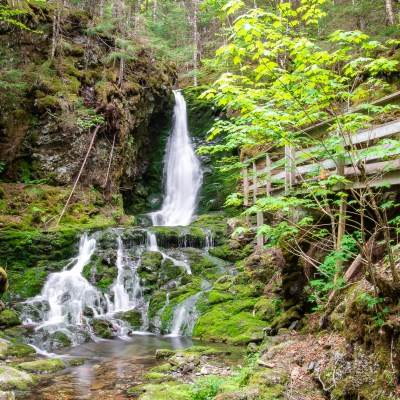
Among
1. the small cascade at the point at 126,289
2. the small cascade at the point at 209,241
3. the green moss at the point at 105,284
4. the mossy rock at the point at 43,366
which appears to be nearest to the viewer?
the mossy rock at the point at 43,366

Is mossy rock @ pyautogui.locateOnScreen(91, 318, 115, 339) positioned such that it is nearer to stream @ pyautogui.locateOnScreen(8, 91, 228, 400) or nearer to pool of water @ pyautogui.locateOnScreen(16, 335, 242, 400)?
stream @ pyautogui.locateOnScreen(8, 91, 228, 400)

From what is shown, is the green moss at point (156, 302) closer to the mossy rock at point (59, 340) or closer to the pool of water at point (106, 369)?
the pool of water at point (106, 369)

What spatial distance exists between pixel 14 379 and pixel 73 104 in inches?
507

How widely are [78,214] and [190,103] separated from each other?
475 inches

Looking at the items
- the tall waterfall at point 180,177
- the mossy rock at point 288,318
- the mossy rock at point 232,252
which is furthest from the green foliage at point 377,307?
the tall waterfall at point 180,177

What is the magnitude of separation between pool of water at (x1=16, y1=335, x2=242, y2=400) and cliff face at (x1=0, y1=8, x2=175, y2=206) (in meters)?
9.38

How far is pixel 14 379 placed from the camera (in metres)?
6.31

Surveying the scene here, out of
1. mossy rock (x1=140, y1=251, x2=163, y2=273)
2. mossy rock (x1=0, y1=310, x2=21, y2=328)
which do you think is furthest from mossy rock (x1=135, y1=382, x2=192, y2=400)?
mossy rock (x1=140, y1=251, x2=163, y2=273)

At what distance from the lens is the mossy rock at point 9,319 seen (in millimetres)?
9710

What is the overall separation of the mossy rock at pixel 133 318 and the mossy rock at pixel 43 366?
3.41 metres

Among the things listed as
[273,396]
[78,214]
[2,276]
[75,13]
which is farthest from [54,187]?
[273,396]

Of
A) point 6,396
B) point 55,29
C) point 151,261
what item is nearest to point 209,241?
point 151,261

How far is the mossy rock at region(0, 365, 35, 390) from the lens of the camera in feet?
20.2

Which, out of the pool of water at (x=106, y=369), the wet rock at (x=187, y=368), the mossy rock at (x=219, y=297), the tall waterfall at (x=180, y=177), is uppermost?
the tall waterfall at (x=180, y=177)
